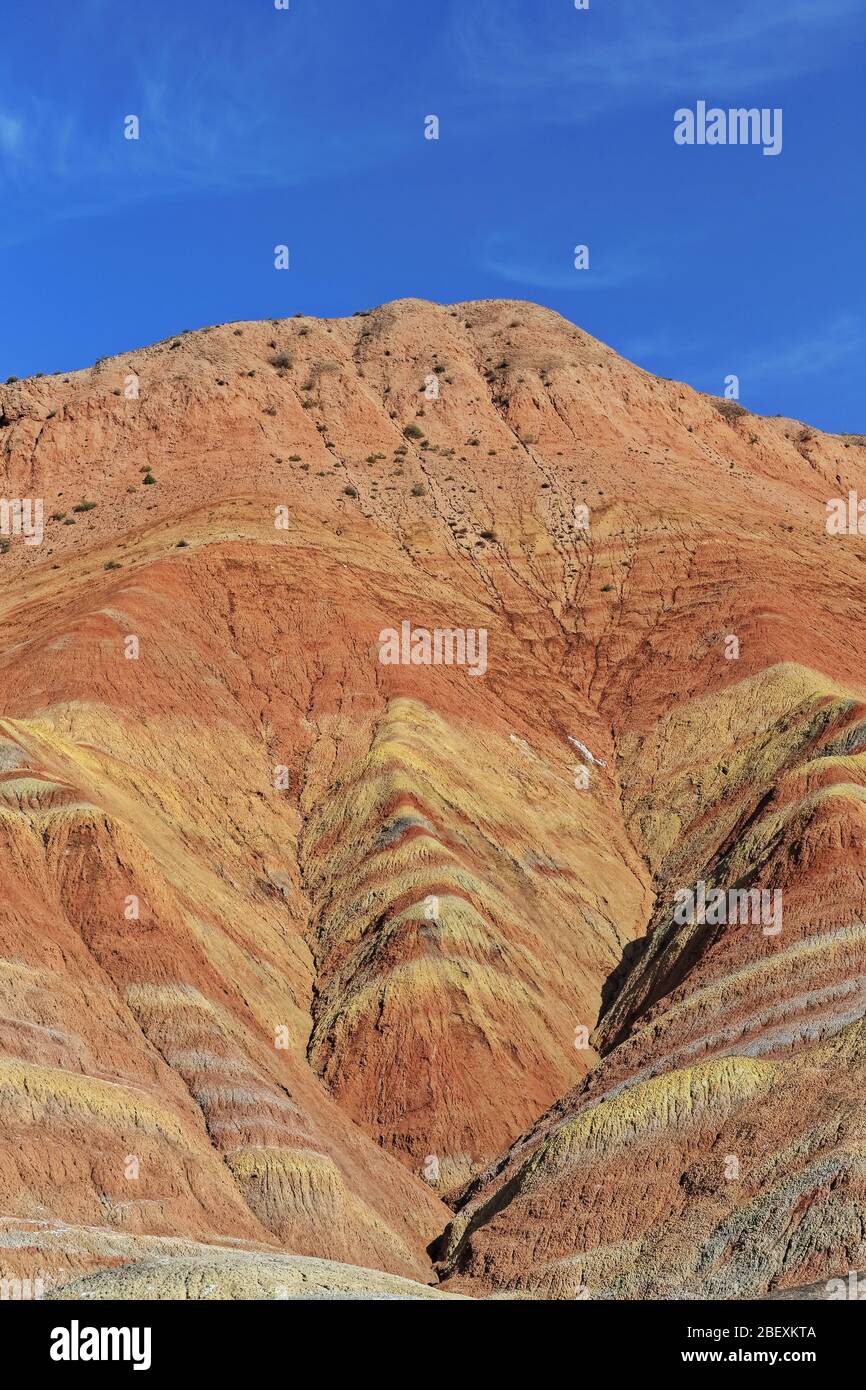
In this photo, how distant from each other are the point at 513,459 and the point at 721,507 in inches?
384

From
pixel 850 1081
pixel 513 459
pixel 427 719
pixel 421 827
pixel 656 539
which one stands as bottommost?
pixel 850 1081

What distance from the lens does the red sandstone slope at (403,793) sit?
129 feet

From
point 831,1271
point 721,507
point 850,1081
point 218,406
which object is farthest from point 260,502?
point 831,1271

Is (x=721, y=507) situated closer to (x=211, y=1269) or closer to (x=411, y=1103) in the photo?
(x=411, y=1103)

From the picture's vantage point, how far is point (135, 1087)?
40.0m

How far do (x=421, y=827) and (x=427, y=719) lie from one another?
7259mm

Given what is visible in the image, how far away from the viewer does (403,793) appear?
54.8m

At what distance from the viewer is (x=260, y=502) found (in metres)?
72.0

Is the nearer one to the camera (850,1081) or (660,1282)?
(660,1282)

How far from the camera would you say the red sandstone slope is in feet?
129
